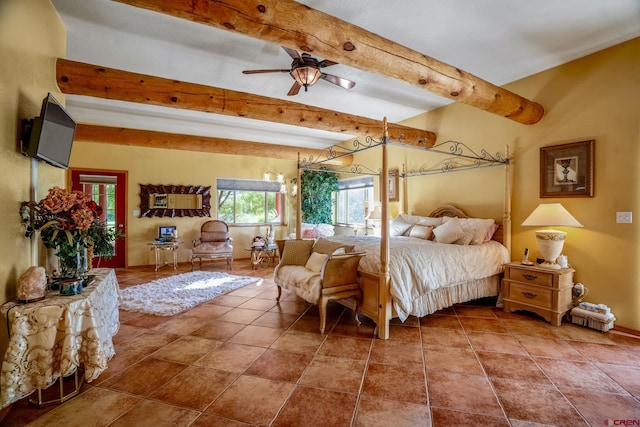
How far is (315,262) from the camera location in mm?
3303

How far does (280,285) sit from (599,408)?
117 inches

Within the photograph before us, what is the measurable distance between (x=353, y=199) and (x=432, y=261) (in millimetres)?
4180

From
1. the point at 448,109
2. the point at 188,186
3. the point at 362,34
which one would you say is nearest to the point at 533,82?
the point at 448,109

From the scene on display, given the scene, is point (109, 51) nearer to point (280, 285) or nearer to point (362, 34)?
point (362, 34)

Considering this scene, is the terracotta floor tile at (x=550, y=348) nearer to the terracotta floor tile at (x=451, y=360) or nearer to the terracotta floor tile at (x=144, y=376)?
the terracotta floor tile at (x=451, y=360)

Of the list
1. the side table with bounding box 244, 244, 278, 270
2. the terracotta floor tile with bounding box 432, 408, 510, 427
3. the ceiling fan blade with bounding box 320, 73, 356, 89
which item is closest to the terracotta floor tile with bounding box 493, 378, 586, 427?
the terracotta floor tile with bounding box 432, 408, 510, 427

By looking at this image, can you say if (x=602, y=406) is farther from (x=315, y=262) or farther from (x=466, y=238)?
(x=315, y=262)

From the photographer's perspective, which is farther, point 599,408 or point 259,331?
point 259,331

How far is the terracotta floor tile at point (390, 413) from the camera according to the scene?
1.67 metres

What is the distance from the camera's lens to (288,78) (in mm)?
3570

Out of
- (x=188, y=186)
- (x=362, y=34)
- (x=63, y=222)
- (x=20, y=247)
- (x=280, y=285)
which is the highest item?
(x=362, y=34)

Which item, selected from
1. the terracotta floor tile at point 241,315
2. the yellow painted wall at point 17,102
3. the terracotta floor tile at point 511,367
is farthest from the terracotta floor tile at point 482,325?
the yellow painted wall at point 17,102

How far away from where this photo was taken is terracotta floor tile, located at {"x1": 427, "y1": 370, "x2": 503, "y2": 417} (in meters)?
1.79

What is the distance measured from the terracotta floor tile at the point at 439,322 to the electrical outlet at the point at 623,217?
1.95 m
